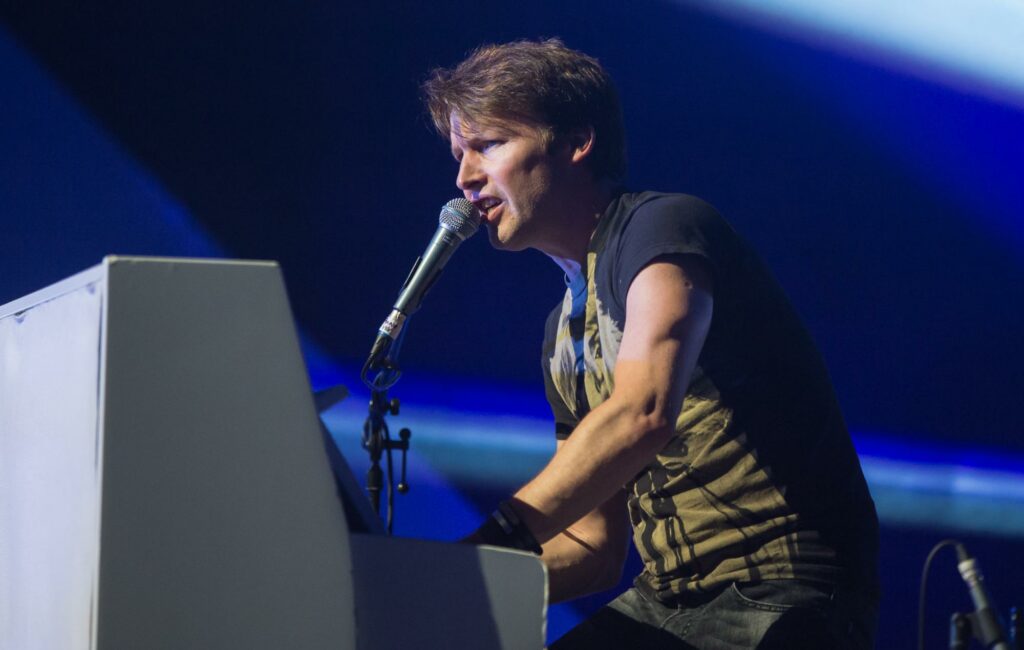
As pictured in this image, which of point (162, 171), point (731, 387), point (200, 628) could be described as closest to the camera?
point (200, 628)

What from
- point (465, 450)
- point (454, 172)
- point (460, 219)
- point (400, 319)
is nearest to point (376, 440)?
point (400, 319)

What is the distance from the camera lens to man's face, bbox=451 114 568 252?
88.8 inches

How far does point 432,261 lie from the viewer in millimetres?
2051

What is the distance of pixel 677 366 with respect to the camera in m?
1.50

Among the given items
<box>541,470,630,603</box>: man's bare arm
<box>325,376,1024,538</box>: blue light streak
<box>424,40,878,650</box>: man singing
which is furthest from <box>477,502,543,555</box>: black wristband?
<box>325,376,1024,538</box>: blue light streak

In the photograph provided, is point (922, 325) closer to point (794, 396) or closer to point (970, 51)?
point (970, 51)

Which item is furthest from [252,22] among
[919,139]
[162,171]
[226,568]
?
[226,568]

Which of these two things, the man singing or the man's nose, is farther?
the man's nose

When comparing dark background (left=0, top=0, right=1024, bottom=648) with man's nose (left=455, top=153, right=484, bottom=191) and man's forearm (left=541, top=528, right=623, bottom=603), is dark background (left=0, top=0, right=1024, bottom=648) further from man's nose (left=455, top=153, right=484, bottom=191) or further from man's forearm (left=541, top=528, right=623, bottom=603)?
man's forearm (left=541, top=528, right=623, bottom=603)

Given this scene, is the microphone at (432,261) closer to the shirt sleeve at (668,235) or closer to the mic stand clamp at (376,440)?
the mic stand clamp at (376,440)

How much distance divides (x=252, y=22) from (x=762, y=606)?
266cm

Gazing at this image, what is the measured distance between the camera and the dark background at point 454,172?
3143 mm

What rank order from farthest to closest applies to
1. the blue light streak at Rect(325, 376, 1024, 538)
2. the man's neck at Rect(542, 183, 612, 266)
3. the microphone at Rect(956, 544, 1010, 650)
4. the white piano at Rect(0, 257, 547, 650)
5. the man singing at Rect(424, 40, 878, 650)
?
the blue light streak at Rect(325, 376, 1024, 538) → the man's neck at Rect(542, 183, 612, 266) → the man singing at Rect(424, 40, 878, 650) → the microphone at Rect(956, 544, 1010, 650) → the white piano at Rect(0, 257, 547, 650)

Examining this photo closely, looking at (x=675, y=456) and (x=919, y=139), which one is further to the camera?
(x=919, y=139)
